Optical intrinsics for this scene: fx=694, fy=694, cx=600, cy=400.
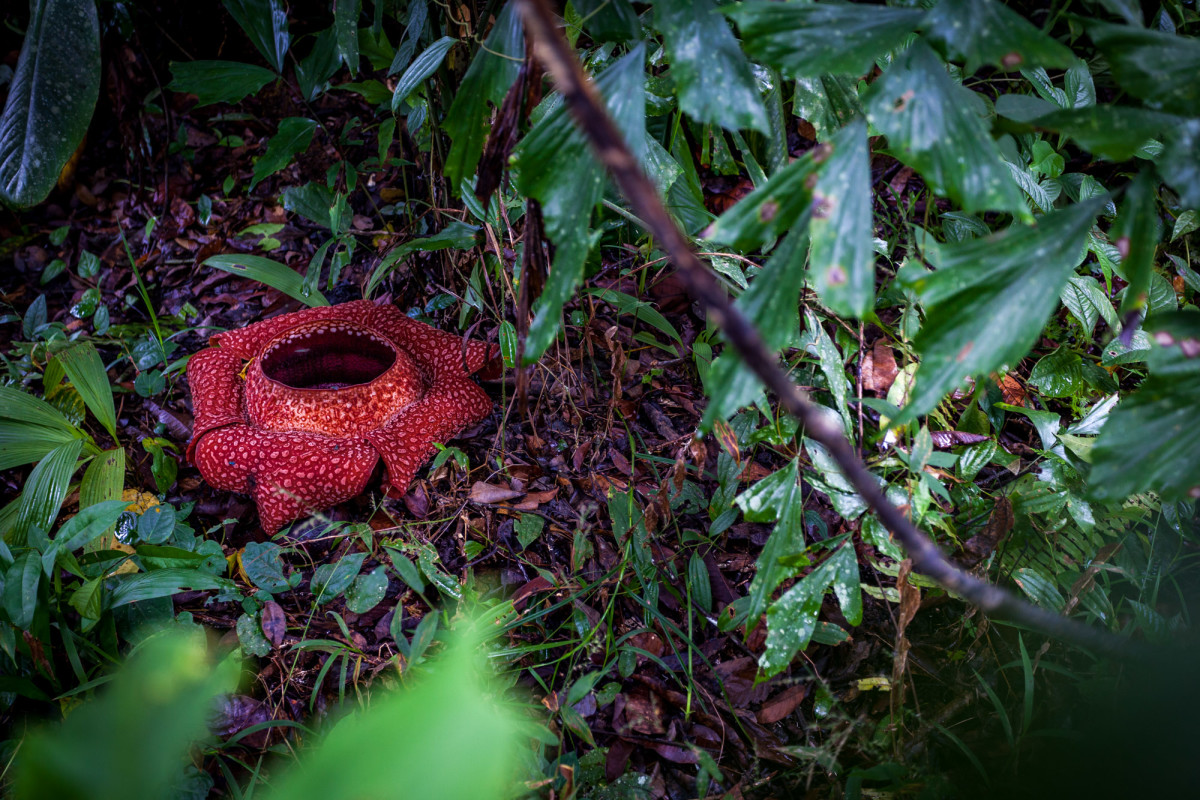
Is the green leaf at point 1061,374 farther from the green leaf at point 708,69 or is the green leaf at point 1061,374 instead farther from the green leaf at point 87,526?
the green leaf at point 87,526

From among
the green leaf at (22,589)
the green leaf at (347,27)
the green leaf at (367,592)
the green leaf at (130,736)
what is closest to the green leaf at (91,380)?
the green leaf at (22,589)

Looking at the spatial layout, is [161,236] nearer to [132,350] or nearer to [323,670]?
[132,350]

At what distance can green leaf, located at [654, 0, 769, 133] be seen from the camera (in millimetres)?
706

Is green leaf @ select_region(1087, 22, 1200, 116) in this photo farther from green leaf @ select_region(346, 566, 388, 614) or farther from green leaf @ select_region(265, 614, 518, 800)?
green leaf @ select_region(346, 566, 388, 614)

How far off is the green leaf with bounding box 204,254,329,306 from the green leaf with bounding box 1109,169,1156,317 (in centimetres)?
205

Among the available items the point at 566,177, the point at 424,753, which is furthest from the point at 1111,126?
the point at 424,753

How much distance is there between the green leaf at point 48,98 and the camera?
196 cm

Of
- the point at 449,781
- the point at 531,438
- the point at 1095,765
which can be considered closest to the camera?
the point at 449,781

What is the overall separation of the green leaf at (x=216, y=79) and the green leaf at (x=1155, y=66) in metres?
2.05

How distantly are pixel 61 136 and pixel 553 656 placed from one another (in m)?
2.04

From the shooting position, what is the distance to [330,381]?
2129 millimetres

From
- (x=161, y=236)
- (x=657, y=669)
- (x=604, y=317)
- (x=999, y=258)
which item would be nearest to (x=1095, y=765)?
(x=999, y=258)

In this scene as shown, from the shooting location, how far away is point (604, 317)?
6.77ft

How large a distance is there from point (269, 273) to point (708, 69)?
6.29 ft
